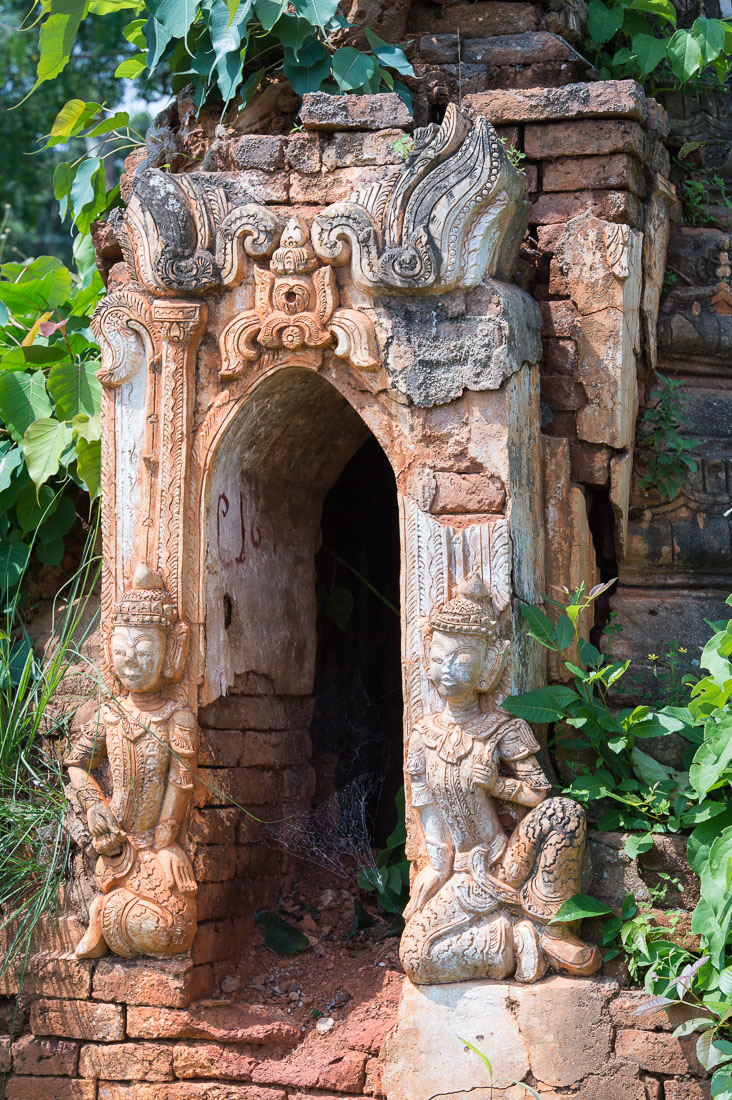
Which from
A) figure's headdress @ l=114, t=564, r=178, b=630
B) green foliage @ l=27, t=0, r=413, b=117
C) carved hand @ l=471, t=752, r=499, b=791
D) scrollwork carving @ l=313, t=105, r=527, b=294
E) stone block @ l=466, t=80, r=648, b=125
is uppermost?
green foliage @ l=27, t=0, r=413, b=117

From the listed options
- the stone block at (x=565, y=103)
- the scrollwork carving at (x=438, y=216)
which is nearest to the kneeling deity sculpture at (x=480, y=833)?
the scrollwork carving at (x=438, y=216)

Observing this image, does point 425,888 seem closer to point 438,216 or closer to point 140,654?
point 140,654

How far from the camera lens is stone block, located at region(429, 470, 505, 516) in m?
4.25

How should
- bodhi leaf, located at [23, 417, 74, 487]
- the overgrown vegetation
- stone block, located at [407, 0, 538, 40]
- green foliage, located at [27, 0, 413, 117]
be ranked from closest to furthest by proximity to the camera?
the overgrown vegetation, green foliage, located at [27, 0, 413, 117], stone block, located at [407, 0, 538, 40], bodhi leaf, located at [23, 417, 74, 487]

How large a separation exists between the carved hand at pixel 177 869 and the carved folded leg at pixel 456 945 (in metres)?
0.82

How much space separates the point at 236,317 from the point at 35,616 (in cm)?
184

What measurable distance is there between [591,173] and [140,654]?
7.81ft

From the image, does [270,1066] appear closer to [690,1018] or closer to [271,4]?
[690,1018]

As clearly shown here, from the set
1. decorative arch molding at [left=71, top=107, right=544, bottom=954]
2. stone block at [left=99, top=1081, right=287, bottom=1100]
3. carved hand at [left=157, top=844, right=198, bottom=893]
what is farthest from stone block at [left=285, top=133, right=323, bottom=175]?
stone block at [left=99, top=1081, right=287, bottom=1100]

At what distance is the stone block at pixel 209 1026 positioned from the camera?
14.3 ft

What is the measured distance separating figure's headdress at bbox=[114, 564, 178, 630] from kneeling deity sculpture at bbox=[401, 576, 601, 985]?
94cm

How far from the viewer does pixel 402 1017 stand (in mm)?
4098

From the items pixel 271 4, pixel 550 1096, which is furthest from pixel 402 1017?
pixel 271 4

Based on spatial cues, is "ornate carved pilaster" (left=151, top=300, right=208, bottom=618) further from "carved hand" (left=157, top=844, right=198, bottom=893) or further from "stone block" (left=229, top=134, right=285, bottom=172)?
"carved hand" (left=157, top=844, right=198, bottom=893)
